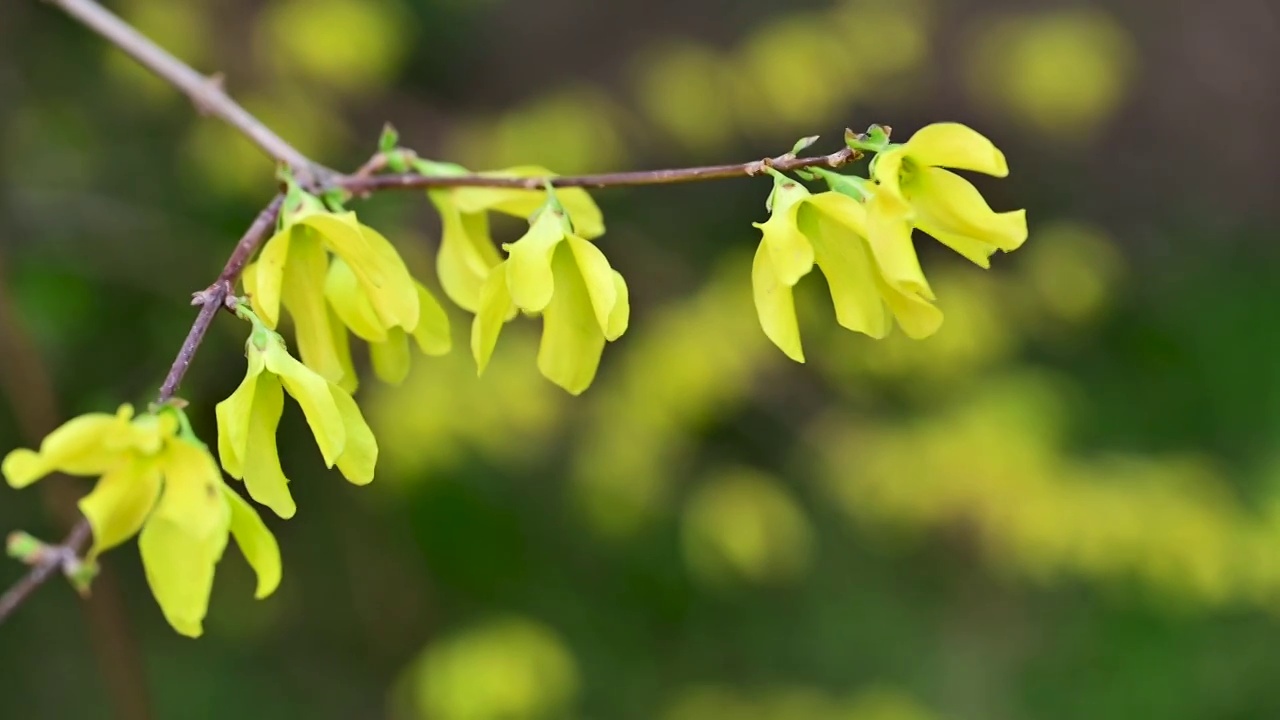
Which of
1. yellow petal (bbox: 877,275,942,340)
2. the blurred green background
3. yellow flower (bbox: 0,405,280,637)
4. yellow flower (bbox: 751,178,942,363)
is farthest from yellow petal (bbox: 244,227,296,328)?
the blurred green background

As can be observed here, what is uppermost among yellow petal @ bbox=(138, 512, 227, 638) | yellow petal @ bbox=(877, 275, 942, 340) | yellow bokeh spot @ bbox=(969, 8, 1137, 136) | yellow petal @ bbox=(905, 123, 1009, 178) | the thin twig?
yellow bokeh spot @ bbox=(969, 8, 1137, 136)

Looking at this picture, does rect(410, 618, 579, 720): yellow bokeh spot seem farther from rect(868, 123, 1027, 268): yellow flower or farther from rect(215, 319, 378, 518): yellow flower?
rect(868, 123, 1027, 268): yellow flower

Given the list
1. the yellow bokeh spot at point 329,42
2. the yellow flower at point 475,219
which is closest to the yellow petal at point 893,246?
the yellow flower at point 475,219

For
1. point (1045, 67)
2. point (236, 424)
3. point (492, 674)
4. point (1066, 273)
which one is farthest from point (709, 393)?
point (236, 424)

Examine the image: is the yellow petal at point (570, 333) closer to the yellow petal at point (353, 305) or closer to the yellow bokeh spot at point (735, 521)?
the yellow petal at point (353, 305)

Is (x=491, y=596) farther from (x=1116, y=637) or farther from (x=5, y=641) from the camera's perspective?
(x=1116, y=637)
